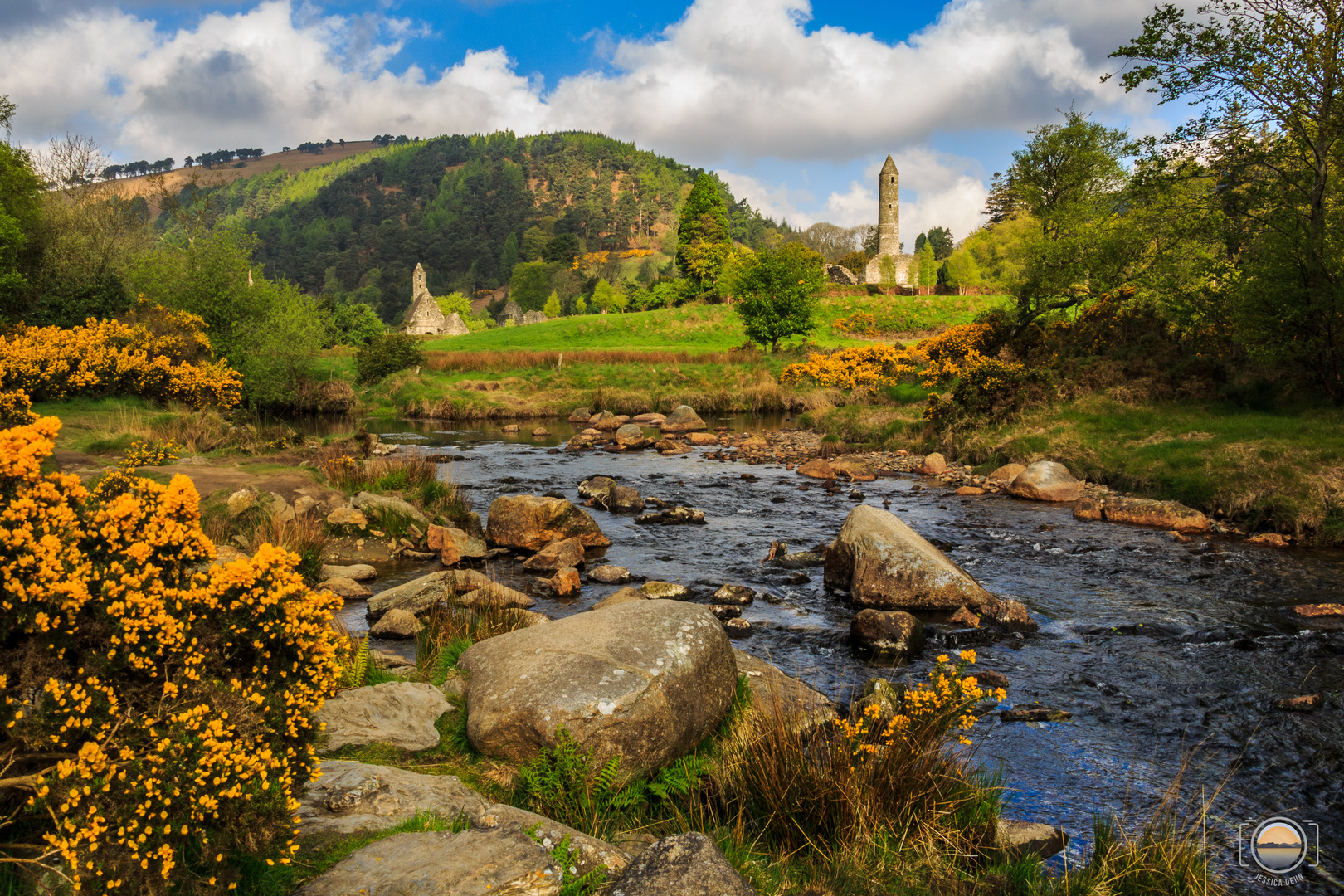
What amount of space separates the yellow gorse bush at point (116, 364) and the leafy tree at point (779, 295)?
3730cm

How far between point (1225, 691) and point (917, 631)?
138 inches

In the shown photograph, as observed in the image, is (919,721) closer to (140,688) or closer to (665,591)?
(140,688)

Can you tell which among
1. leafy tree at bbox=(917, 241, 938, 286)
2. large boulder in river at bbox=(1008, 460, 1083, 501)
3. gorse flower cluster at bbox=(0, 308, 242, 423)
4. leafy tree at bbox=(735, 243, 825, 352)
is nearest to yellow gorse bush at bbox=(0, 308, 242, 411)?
gorse flower cluster at bbox=(0, 308, 242, 423)

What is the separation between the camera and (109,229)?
1639 inches

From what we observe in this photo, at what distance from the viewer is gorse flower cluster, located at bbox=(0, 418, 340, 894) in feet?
10.2

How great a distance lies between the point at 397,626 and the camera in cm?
1067

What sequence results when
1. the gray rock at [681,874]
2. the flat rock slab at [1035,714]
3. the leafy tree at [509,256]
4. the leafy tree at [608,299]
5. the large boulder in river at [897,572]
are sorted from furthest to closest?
1. the leafy tree at [509,256]
2. the leafy tree at [608,299]
3. the large boulder in river at [897,572]
4. the flat rock slab at [1035,714]
5. the gray rock at [681,874]

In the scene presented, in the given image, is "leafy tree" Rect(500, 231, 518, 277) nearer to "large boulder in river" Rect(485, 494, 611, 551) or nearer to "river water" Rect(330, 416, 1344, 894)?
"river water" Rect(330, 416, 1344, 894)

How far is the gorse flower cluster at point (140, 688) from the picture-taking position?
3.10m

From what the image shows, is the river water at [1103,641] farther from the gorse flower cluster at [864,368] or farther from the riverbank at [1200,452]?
the gorse flower cluster at [864,368]

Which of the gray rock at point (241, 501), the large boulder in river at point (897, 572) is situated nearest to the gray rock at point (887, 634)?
the large boulder in river at point (897, 572)

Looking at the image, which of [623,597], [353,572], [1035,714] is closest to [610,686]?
[1035,714]

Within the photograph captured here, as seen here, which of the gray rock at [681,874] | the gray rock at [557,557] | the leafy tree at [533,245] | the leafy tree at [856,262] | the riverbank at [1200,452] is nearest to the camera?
the gray rock at [681,874]

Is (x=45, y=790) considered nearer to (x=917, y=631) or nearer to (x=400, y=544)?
(x=917, y=631)
